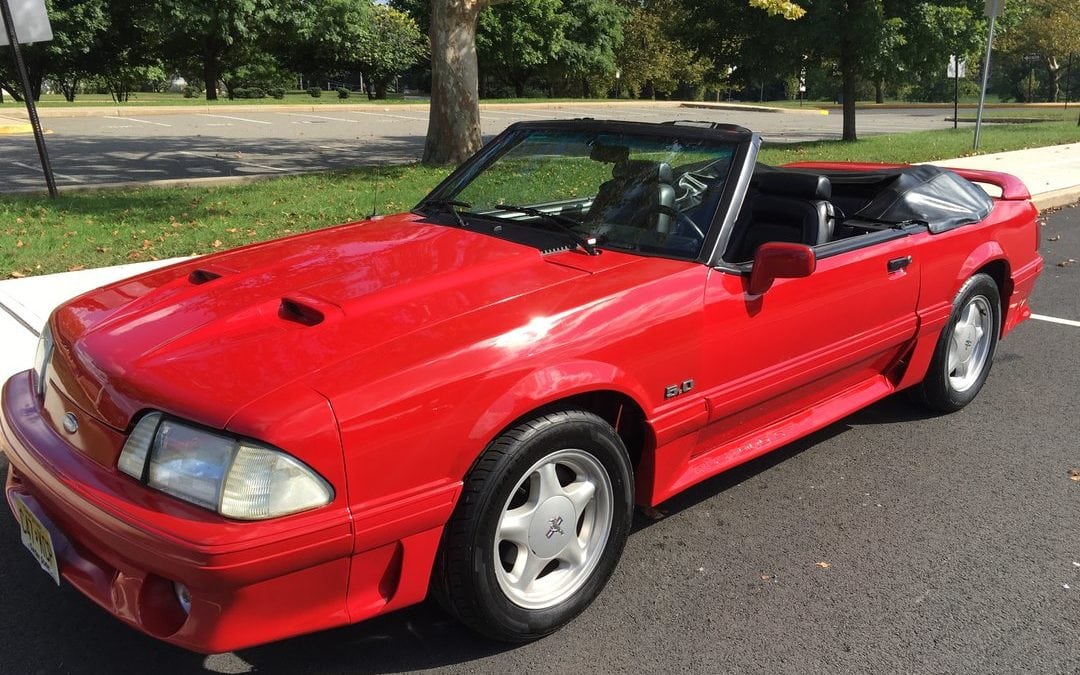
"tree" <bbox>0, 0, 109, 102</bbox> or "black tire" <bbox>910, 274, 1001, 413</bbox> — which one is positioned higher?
"tree" <bbox>0, 0, 109, 102</bbox>

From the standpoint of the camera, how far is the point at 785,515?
356 cm

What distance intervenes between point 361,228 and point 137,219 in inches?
227

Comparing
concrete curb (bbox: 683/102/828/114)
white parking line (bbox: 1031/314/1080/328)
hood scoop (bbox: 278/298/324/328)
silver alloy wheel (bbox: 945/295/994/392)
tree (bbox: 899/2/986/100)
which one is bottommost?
concrete curb (bbox: 683/102/828/114)

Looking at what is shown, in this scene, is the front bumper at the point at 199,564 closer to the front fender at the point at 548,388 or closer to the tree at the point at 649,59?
the front fender at the point at 548,388

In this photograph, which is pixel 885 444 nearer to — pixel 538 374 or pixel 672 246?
pixel 672 246

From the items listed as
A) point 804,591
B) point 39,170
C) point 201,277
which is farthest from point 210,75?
point 804,591

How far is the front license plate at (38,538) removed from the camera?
2.46m

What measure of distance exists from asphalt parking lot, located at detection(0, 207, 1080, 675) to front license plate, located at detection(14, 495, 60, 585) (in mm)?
331

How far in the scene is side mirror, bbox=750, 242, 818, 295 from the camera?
3047mm

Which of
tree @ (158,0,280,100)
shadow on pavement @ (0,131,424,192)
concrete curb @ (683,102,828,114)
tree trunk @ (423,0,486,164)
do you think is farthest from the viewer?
concrete curb @ (683,102,828,114)

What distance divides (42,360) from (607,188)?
2120 mm

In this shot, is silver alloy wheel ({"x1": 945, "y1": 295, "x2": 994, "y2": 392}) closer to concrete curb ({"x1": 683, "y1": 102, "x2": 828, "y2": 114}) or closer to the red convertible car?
the red convertible car

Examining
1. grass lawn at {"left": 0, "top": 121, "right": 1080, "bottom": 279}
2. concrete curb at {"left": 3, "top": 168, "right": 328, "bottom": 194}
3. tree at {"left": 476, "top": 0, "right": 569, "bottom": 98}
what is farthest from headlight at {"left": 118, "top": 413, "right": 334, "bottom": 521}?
tree at {"left": 476, "top": 0, "right": 569, "bottom": 98}

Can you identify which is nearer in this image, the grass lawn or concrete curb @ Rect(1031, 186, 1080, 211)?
the grass lawn
